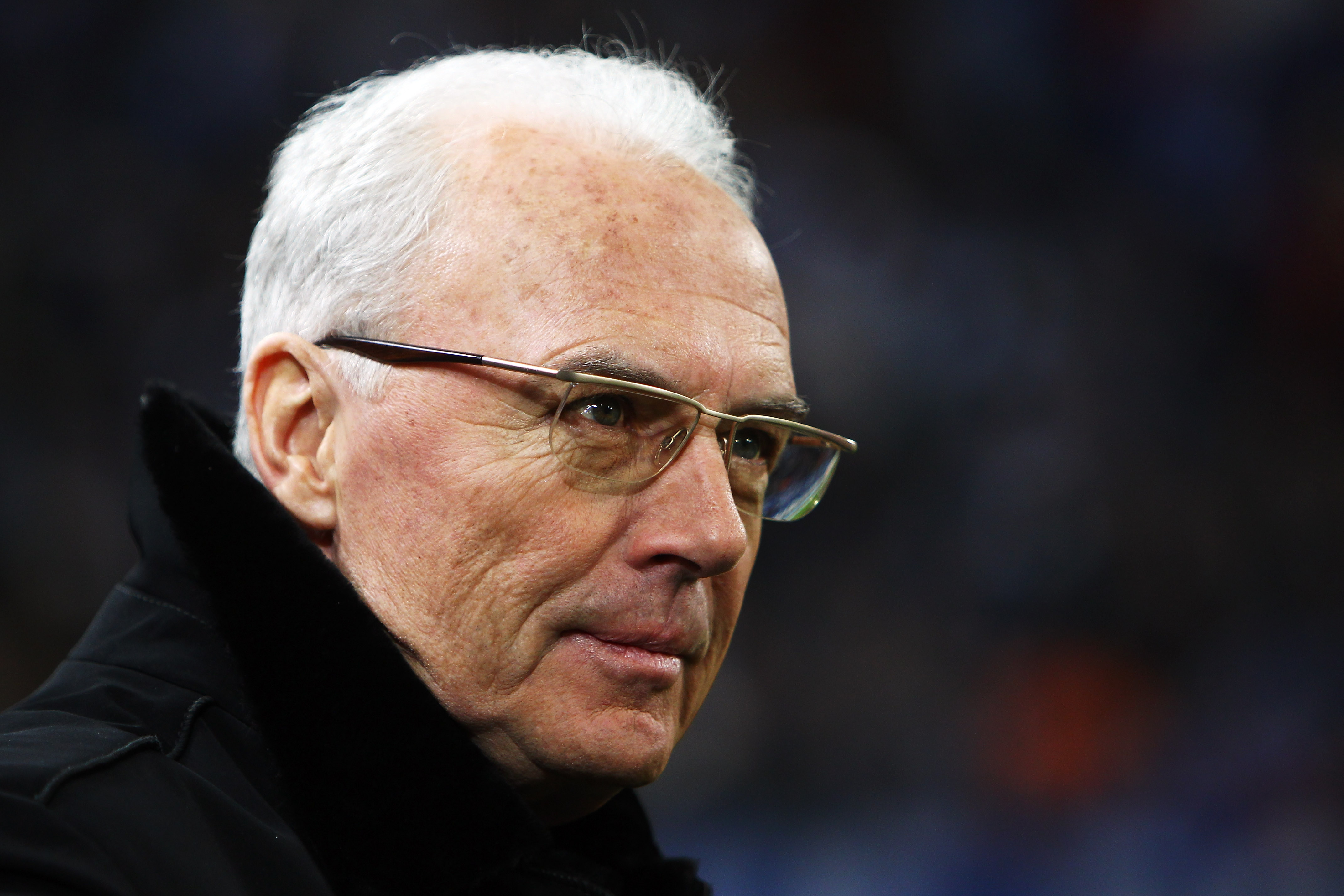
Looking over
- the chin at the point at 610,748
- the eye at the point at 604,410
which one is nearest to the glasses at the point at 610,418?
the eye at the point at 604,410

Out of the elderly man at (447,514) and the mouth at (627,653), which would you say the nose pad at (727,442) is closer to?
the elderly man at (447,514)

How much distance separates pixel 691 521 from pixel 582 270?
1.26 ft

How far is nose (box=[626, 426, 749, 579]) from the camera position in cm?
158

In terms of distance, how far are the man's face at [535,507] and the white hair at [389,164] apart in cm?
7

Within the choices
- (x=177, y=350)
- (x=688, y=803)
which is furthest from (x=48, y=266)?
(x=688, y=803)

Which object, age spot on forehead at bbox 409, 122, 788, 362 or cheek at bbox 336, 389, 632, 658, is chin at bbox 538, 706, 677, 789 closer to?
cheek at bbox 336, 389, 632, 658

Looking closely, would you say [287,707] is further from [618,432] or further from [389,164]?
[389,164]

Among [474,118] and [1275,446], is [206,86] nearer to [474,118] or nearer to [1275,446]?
[474,118]

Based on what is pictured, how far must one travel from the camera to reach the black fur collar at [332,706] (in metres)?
1.40

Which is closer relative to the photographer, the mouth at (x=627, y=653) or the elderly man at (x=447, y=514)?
the elderly man at (x=447, y=514)

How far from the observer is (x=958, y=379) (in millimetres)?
5566

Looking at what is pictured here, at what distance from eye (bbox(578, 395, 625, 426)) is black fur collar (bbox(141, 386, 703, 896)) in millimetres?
400

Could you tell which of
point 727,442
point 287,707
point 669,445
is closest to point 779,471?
point 727,442

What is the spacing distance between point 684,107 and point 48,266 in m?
3.76
